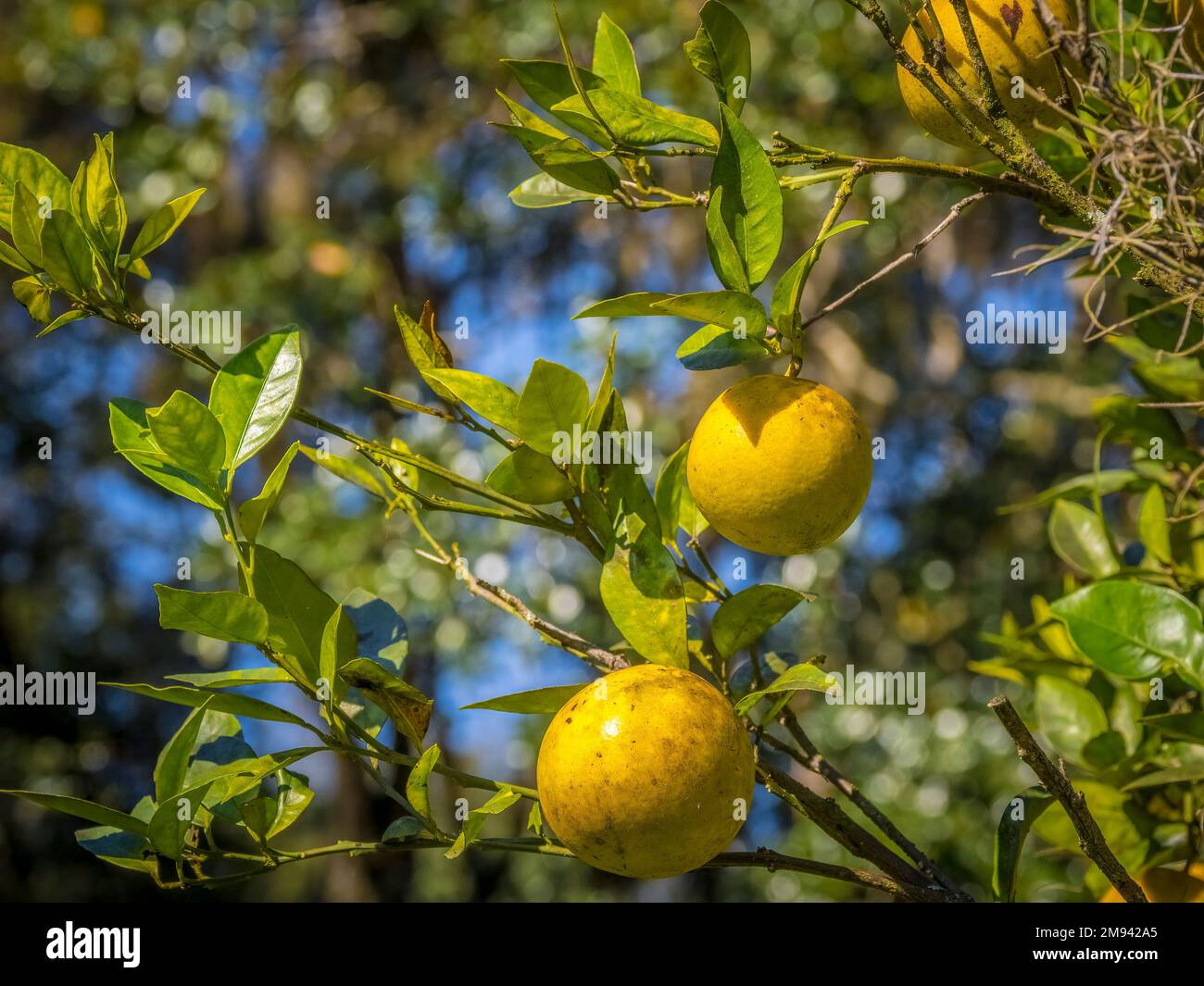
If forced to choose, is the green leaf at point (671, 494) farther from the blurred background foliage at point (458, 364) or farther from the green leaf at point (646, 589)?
the blurred background foliage at point (458, 364)

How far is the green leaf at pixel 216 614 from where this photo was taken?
1.88 ft

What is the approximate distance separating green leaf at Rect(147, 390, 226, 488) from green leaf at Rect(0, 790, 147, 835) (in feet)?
0.56

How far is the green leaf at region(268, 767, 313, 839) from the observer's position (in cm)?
67

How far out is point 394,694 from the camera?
620 mm

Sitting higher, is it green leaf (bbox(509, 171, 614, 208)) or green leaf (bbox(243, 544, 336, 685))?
green leaf (bbox(509, 171, 614, 208))

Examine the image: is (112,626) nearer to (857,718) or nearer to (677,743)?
(857,718)

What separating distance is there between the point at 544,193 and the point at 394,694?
1.07ft

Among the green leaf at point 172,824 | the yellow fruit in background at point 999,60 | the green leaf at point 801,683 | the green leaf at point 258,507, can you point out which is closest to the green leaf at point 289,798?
the green leaf at point 172,824

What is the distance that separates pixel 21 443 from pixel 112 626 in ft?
2.15

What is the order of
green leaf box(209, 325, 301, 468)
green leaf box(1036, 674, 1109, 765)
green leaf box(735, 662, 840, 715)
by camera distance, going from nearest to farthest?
green leaf box(735, 662, 840, 715), green leaf box(209, 325, 301, 468), green leaf box(1036, 674, 1109, 765)

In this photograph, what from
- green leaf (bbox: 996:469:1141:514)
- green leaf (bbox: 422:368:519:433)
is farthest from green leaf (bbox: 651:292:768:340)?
green leaf (bbox: 996:469:1141:514)

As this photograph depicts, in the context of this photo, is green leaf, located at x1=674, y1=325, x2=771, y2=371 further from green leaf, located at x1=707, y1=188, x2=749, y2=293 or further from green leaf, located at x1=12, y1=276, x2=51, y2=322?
green leaf, located at x1=12, y1=276, x2=51, y2=322

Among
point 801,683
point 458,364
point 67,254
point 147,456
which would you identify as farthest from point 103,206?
point 458,364
